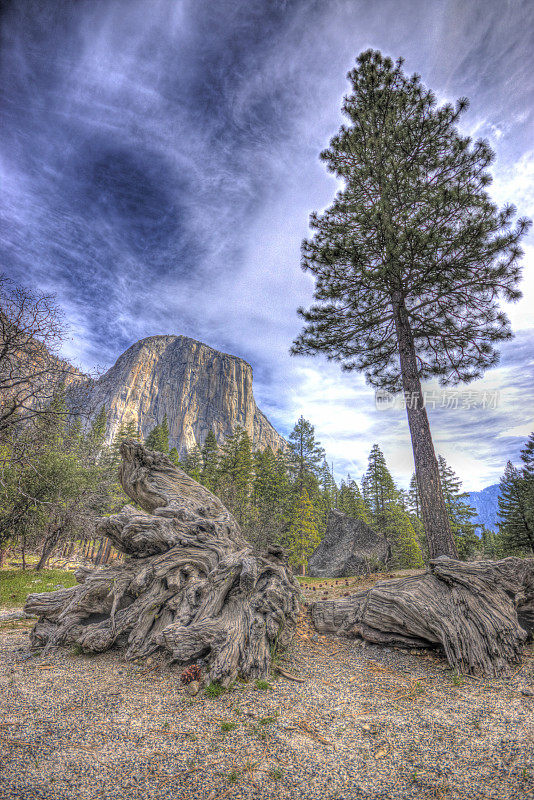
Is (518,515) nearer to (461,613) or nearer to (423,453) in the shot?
(423,453)

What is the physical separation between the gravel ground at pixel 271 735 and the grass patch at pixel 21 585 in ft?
20.7

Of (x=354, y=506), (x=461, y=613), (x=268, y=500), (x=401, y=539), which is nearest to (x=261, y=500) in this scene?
(x=268, y=500)

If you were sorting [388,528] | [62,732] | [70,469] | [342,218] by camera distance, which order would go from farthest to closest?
[388,528] → [70,469] → [342,218] → [62,732]

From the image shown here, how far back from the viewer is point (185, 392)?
140375 mm

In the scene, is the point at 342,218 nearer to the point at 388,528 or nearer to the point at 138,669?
the point at 138,669

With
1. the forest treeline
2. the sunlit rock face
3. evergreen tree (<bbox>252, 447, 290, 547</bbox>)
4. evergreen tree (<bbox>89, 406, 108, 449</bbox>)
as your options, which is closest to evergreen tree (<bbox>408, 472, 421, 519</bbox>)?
the forest treeline

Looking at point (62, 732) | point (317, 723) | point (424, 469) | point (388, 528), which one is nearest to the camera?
point (62, 732)

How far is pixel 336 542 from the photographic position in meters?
18.3

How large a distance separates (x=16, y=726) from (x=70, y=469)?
1498 cm

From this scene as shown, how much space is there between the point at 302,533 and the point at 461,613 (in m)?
23.5

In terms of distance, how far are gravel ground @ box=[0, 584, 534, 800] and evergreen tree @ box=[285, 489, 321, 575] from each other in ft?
75.7

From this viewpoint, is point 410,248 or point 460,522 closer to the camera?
point 410,248

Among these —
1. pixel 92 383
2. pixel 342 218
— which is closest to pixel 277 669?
pixel 92 383

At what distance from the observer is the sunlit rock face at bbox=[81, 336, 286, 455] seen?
128250 mm
